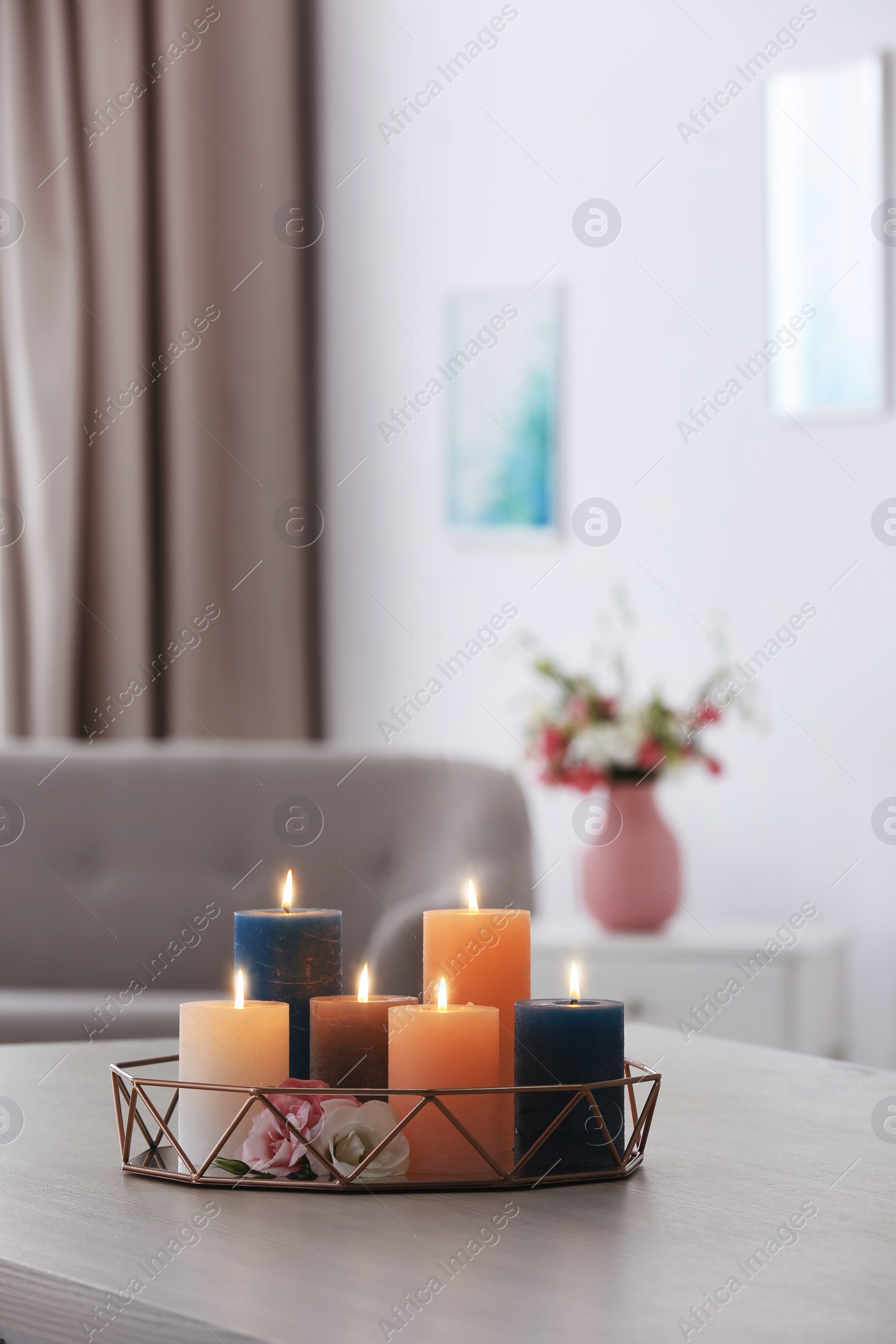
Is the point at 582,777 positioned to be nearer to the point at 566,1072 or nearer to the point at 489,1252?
the point at 566,1072

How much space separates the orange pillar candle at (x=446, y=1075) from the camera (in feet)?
2.96

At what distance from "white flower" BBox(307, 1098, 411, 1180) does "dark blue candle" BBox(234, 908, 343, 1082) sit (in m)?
0.09

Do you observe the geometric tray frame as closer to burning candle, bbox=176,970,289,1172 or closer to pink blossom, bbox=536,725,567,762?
burning candle, bbox=176,970,289,1172

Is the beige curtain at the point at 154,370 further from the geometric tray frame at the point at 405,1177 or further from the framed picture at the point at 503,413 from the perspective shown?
the geometric tray frame at the point at 405,1177

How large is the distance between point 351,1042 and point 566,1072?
136mm

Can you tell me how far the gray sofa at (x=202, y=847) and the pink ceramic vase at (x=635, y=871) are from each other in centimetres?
39

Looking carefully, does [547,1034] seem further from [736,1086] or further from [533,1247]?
[736,1086]

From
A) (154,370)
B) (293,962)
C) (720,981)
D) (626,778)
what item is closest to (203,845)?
(626,778)

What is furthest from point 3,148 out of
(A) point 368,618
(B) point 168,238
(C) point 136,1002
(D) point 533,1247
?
(D) point 533,1247

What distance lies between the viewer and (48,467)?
3.39m

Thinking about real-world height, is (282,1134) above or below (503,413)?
below

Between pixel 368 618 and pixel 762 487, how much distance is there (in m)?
1.05

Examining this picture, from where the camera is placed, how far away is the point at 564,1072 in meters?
0.90

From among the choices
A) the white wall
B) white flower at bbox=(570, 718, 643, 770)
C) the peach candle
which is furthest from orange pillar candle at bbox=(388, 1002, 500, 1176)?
white flower at bbox=(570, 718, 643, 770)
